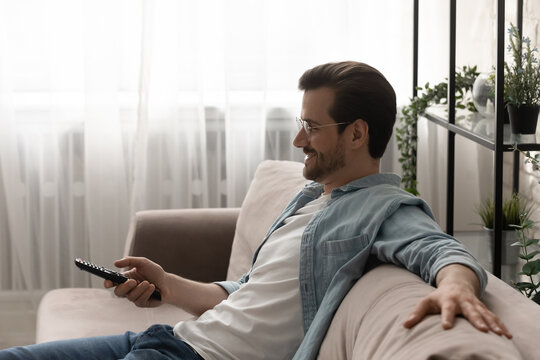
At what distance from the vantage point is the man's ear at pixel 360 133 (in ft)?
5.60

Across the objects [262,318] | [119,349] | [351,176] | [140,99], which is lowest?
[119,349]

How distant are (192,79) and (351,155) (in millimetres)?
1565

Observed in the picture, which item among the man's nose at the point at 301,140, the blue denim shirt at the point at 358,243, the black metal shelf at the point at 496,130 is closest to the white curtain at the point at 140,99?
the black metal shelf at the point at 496,130

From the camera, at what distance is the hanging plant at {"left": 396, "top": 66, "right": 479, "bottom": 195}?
8.93 ft

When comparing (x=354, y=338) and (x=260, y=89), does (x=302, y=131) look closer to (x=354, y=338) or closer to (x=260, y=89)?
(x=354, y=338)

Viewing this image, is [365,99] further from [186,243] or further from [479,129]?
[186,243]

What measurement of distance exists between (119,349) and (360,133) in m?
0.68

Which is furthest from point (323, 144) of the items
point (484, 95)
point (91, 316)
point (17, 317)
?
point (17, 317)

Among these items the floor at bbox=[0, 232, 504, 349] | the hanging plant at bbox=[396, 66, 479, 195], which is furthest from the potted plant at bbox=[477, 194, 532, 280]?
the floor at bbox=[0, 232, 504, 349]

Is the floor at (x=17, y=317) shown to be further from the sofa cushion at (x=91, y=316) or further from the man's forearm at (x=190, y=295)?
the man's forearm at (x=190, y=295)

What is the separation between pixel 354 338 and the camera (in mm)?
1355

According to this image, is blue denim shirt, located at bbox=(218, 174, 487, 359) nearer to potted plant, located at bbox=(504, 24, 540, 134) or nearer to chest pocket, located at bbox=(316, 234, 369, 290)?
chest pocket, located at bbox=(316, 234, 369, 290)

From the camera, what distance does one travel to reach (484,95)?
7.96 ft

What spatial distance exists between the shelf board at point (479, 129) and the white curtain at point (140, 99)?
0.51 m
